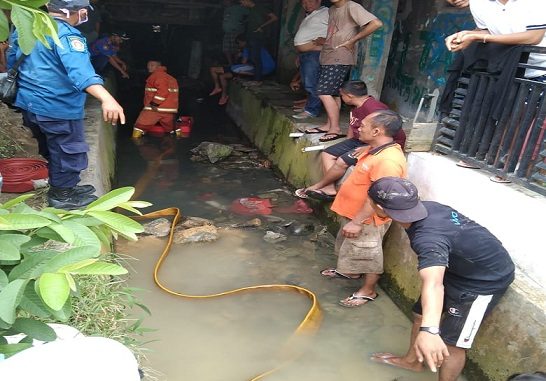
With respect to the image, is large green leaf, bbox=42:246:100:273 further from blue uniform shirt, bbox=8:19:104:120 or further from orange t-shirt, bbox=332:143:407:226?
orange t-shirt, bbox=332:143:407:226

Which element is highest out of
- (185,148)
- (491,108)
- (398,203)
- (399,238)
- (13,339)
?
(491,108)

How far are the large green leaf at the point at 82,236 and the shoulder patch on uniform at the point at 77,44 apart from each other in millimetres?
2062

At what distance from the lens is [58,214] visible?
1.59 meters

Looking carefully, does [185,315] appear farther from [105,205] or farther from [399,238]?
[105,205]

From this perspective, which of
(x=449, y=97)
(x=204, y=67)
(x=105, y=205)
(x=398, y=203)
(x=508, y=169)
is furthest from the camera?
(x=204, y=67)

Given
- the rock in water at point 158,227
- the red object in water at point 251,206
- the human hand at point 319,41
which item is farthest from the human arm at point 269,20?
the rock in water at point 158,227

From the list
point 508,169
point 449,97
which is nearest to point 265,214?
point 449,97

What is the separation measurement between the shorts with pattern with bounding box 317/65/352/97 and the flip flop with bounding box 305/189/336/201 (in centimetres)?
158

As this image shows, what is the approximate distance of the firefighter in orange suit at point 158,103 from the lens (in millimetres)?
8852

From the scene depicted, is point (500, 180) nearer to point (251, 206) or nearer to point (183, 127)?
point (251, 206)

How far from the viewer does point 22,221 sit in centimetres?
135

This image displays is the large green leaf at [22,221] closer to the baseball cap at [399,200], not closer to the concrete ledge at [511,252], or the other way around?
the baseball cap at [399,200]

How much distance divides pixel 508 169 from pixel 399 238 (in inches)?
44.5

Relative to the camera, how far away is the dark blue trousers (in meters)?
3.40
